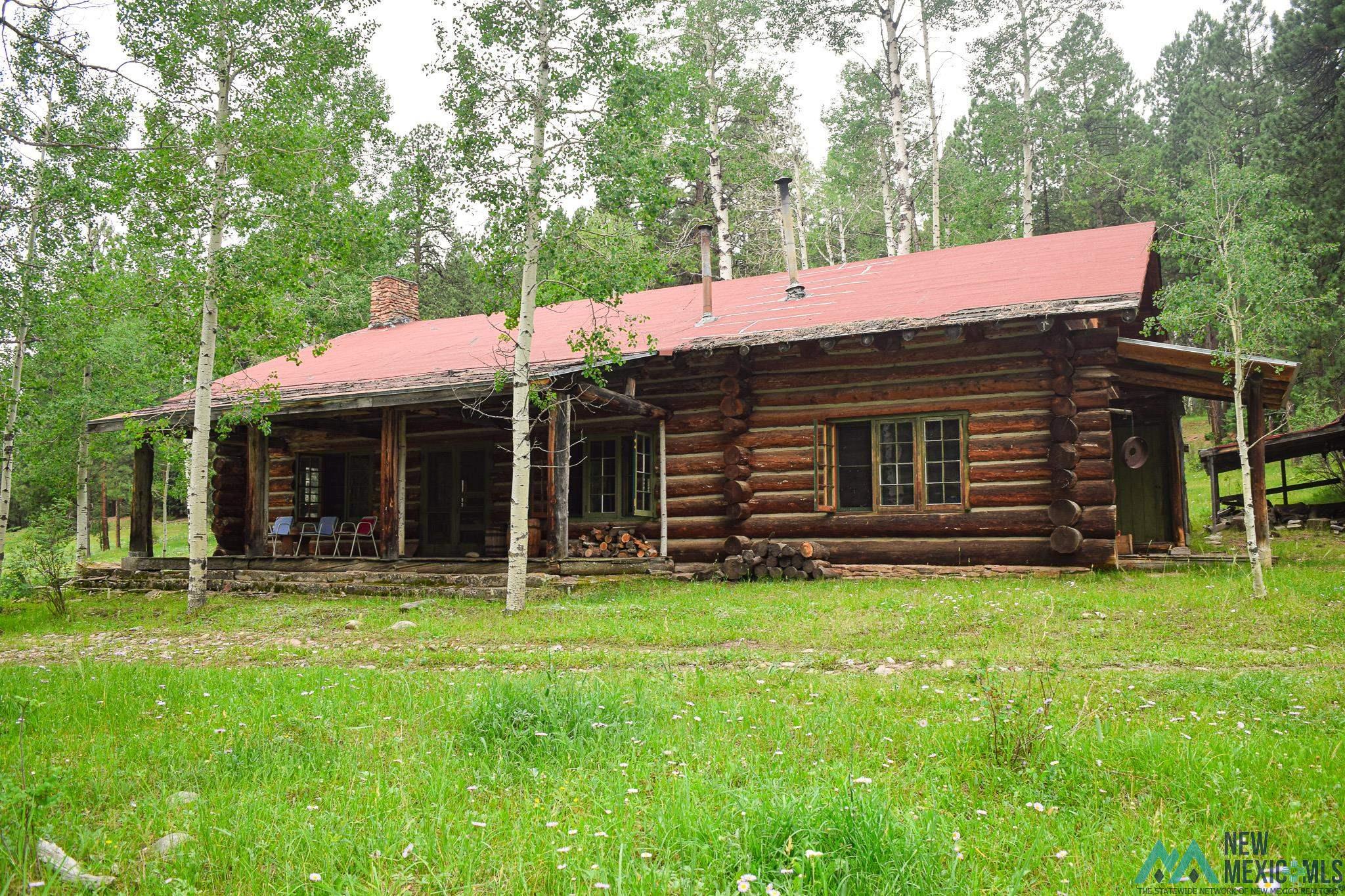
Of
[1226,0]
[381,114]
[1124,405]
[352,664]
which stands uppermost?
[1226,0]

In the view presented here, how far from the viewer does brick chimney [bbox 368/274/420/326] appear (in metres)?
23.9

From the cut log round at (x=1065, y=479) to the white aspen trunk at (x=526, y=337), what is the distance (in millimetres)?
7314

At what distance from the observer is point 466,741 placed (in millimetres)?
4340

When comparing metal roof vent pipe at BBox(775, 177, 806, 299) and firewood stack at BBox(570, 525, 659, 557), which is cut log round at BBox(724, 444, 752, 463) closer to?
firewood stack at BBox(570, 525, 659, 557)

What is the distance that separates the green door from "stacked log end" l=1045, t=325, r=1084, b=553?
3.66m

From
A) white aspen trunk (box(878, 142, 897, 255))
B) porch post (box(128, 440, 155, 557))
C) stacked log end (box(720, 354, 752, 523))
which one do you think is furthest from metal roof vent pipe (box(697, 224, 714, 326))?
white aspen trunk (box(878, 142, 897, 255))

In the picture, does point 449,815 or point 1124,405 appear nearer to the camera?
point 449,815

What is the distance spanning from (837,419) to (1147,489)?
6.36 metres

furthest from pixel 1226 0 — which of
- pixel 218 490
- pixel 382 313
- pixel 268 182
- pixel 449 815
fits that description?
pixel 449 815

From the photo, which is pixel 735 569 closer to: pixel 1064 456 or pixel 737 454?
pixel 737 454

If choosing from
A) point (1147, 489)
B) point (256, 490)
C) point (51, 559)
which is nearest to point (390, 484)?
point (256, 490)

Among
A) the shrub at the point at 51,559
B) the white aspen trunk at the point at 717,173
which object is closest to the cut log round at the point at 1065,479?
the shrub at the point at 51,559

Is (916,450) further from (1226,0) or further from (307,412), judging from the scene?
(1226,0)

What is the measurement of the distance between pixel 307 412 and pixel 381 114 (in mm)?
5684
